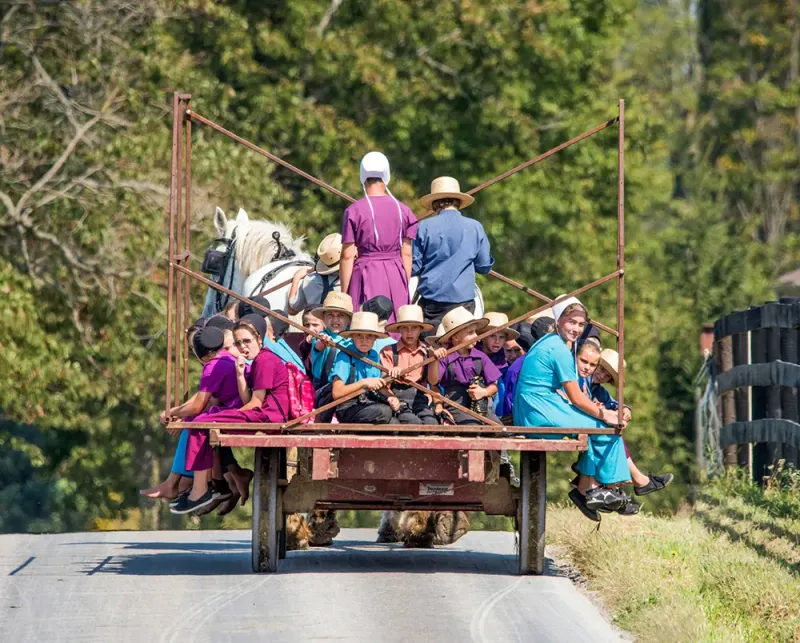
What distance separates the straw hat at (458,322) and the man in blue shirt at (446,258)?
2.37 feet

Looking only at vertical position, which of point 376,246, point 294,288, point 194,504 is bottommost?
Result: point 194,504

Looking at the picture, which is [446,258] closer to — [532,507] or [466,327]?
[466,327]

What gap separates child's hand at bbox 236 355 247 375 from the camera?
1188 centimetres

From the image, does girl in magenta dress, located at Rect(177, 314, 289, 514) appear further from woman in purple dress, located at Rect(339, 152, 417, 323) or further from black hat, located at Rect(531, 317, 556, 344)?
black hat, located at Rect(531, 317, 556, 344)

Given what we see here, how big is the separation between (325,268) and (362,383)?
2931 mm

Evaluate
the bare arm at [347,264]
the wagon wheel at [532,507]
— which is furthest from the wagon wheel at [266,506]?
the bare arm at [347,264]

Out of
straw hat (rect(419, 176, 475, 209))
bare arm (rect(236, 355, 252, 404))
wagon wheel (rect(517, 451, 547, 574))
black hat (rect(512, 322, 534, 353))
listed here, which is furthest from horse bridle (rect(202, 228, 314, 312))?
wagon wheel (rect(517, 451, 547, 574))

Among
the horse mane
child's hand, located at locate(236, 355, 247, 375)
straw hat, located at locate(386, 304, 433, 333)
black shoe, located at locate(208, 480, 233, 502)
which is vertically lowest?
black shoe, located at locate(208, 480, 233, 502)

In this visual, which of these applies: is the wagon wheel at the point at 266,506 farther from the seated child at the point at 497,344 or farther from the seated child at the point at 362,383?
the seated child at the point at 497,344

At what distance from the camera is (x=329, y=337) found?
38.5ft

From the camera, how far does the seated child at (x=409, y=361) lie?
11500 mm

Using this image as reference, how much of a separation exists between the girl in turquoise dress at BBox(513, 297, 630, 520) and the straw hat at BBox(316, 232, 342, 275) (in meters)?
2.49

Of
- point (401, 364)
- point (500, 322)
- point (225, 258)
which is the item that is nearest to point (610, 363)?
point (500, 322)

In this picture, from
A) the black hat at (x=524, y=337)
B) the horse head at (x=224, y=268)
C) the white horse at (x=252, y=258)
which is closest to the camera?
the black hat at (x=524, y=337)
